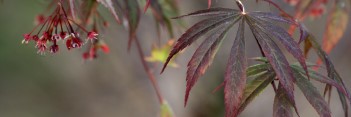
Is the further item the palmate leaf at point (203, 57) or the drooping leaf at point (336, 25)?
the drooping leaf at point (336, 25)

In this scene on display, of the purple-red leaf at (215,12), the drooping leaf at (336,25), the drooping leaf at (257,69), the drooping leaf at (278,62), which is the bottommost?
the drooping leaf at (336,25)

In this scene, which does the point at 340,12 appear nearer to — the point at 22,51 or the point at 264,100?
the point at 264,100

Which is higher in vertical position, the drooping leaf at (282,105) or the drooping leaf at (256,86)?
the drooping leaf at (256,86)

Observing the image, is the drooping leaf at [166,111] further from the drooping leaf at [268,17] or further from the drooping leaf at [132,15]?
the drooping leaf at [268,17]

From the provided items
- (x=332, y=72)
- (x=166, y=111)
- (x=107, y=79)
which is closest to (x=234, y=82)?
(x=332, y=72)

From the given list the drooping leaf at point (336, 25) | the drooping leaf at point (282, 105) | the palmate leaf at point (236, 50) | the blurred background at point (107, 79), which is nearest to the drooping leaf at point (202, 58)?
the palmate leaf at point (236, 50)

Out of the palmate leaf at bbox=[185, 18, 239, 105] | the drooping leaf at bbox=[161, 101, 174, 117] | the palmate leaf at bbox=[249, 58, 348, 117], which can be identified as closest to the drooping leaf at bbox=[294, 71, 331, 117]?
the palmate leaf at bbox=[249, 58, 348, 117]
